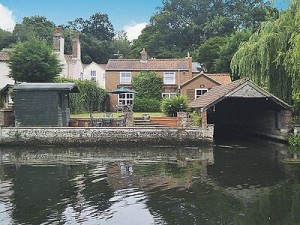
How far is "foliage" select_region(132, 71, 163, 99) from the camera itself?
146 feet

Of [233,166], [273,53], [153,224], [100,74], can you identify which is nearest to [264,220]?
[153,224]

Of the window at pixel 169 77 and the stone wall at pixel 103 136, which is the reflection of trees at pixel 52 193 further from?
the window at pixel 169 77

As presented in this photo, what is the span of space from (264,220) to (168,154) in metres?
11.4

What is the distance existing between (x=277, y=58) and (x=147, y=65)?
966 inches

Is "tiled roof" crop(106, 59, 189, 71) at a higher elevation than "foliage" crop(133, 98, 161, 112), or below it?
higher

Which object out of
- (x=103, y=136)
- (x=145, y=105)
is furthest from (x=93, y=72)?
(x=103, y=136)

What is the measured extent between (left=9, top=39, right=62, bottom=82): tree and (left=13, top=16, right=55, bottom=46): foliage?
40007 millimetres

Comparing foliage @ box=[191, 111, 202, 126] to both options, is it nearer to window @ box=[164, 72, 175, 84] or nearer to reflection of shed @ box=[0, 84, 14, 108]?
reflection of shed @ box=[0, 84, 14, 108]

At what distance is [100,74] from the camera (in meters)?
51.4

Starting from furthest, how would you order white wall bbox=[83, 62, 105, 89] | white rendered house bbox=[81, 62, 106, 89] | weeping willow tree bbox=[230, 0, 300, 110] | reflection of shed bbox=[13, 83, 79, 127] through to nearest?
white rendered house bbox=[81, 62, 106, 89], white wall bbox=[83, 62, 105, 89], reflection of shed bbox=[13, 83, 79, 127], weeping willow tree bbox=[230, 0, 300, 110]

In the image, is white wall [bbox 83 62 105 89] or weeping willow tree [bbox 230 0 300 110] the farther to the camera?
white wall [bbox 83 62 105 89]

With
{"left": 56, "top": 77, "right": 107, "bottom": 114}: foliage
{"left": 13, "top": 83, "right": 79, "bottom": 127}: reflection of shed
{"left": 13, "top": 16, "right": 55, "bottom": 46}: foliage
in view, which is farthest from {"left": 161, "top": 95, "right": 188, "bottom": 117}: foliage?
{"left": 13, "top": 16, "right": 55, "bottom": 46}: foliage

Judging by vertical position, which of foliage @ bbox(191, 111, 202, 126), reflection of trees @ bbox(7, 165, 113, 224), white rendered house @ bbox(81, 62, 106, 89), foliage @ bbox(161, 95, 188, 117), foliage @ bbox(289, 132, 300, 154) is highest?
white rendered house @ bbox(81, 62, 106, 89)

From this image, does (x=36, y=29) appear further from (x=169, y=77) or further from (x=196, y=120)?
(x=196, y=120)
